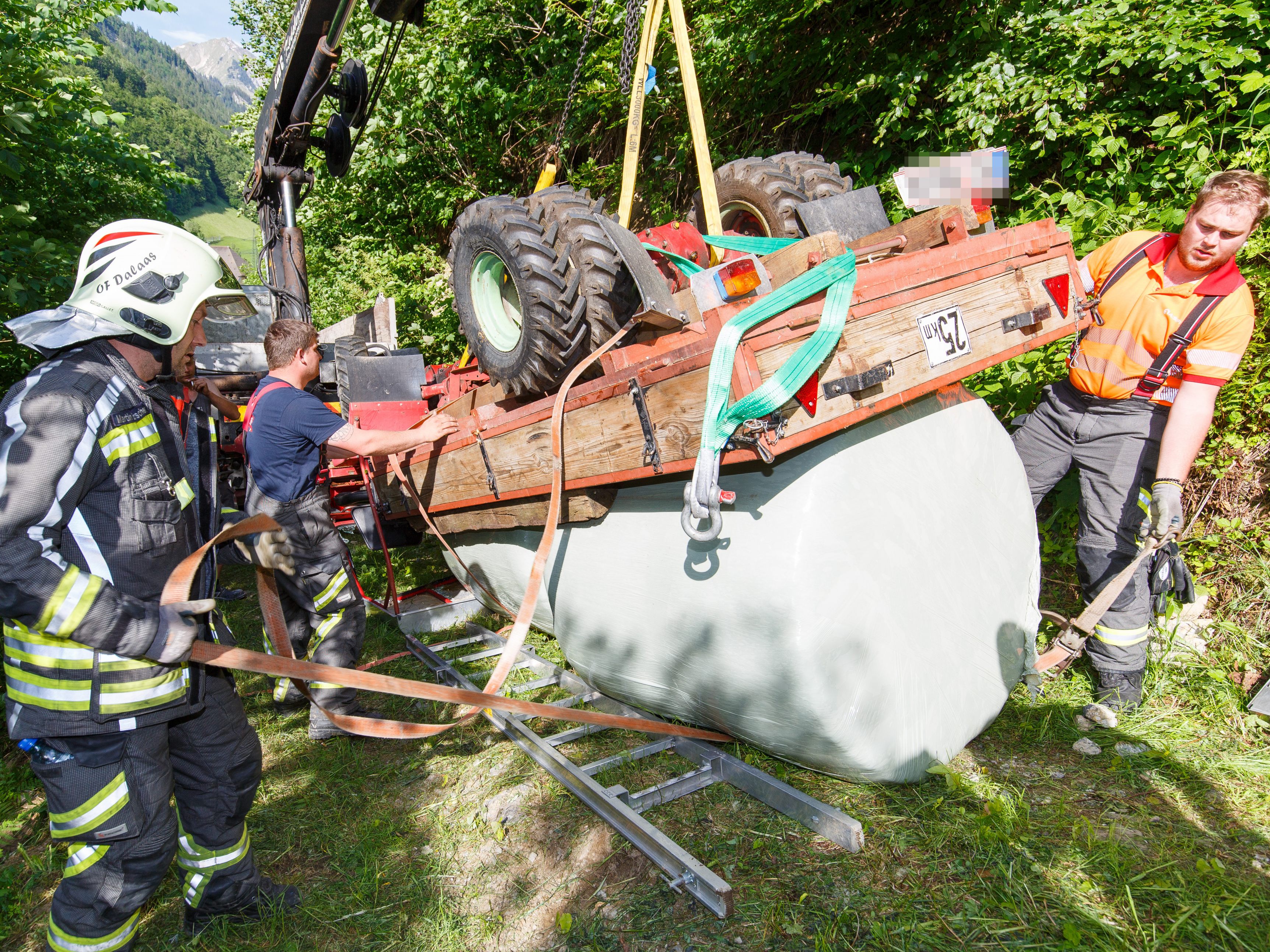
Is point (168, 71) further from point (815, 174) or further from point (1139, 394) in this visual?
point (1139, 394)

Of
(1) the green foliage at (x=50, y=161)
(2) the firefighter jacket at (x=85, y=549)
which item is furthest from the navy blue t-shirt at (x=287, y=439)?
(1) the green foliage at (x=50, y=161)

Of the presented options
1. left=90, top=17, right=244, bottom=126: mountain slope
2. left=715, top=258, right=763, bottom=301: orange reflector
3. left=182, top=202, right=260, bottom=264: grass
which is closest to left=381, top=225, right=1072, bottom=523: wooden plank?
left=715, top=258, right=763, bottom=301: orange reflector

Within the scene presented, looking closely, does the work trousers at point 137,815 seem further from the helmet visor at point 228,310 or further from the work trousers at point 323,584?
the helmet visor at point 228,310

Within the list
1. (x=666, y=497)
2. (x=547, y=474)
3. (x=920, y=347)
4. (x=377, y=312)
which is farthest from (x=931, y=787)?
(x=377, y=312)

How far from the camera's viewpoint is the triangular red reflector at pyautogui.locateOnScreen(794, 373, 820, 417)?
6.55ft

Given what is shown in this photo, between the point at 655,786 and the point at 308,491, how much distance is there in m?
2.21

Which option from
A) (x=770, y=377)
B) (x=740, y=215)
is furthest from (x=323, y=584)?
(x=740, y=215)

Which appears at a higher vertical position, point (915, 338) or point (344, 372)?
point (915, 338)

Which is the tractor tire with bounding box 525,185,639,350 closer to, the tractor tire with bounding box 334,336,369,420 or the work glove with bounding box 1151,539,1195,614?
the tractor tire with bounding box 334,336,369,420

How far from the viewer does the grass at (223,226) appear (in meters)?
69.1

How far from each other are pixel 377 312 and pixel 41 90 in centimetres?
264

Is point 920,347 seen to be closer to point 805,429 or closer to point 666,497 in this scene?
point 805,429

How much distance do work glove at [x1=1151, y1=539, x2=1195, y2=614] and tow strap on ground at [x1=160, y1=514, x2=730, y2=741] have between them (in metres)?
1.83

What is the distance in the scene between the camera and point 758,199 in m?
3.48
